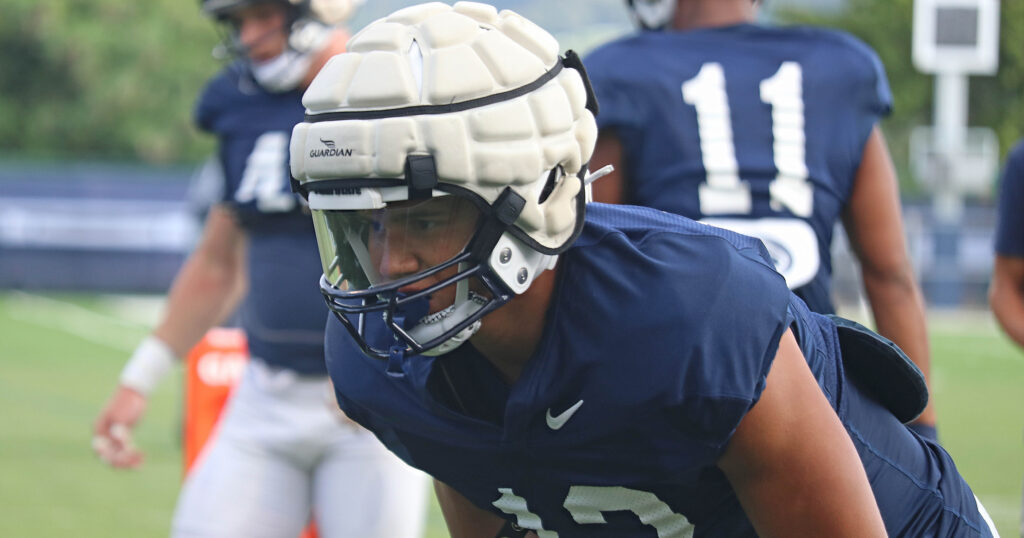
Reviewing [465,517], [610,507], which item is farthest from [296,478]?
[610,507]

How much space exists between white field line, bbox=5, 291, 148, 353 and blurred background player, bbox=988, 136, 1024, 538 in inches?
397

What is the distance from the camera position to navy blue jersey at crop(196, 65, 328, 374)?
360 centimetres

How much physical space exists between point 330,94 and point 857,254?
159 centimetres

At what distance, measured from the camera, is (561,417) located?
2.00 metres

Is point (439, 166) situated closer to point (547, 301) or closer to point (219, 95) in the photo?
point (547, 301)

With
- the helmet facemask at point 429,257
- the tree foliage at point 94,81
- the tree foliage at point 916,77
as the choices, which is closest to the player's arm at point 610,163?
the helmet facemask at point 429,257

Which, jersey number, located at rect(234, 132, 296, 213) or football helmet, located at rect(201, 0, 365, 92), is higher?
football helmet, located at rect(201, 0, 365, 92)

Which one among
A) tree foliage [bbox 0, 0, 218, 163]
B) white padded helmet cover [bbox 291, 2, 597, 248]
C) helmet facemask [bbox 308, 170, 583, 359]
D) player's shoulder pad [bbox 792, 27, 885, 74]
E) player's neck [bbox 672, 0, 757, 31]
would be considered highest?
white padded helmet cover [bbox 291, 2, 597, 248]

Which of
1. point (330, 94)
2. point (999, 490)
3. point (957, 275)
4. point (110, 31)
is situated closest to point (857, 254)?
point (330, 94)

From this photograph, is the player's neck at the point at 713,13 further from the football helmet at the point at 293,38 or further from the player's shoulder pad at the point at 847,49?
the football helmet at the point at 293,38

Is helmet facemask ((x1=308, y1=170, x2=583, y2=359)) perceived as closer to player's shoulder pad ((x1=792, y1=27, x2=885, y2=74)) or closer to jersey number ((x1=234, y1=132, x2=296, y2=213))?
player's shoulder pad ((x1=792, y1=27, x2=885, y2=74))

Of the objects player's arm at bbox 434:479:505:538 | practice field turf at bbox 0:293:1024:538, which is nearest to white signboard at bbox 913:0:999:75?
practice field turf at bbox 0:293:1024:538

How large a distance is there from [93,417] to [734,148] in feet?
23.4

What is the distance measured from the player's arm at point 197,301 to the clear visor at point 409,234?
1.89m
